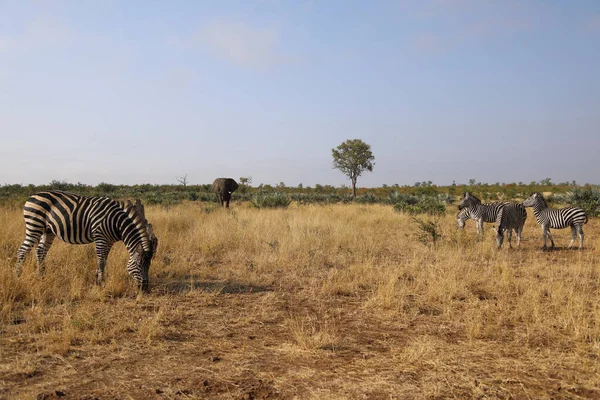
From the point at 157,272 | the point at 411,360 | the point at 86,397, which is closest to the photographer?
the point at 86,397

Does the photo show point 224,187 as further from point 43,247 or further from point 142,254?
point 142,254

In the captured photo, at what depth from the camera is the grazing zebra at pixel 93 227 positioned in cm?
662

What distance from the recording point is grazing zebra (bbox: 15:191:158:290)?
662cm

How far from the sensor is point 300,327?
5.32m

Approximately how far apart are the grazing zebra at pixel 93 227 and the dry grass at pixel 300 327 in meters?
0.38

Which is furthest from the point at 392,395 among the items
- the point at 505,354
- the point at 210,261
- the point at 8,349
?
the point at 210,261

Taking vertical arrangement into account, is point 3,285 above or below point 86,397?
above

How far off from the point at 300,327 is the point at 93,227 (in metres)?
3.96

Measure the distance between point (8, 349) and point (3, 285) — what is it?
1987mm

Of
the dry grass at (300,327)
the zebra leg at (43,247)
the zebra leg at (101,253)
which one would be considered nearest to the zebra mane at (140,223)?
the zebra leg at (101,253)

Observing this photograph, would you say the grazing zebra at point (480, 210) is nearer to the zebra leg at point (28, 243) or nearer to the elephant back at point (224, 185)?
the zebra leg at point (28, 243)

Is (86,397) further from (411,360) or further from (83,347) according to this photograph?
(411,360)

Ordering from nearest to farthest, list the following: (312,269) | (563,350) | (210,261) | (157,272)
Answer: (563,350) < (157,272) < (312,269) < (210,261)

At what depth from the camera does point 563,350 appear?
4.56 meters
